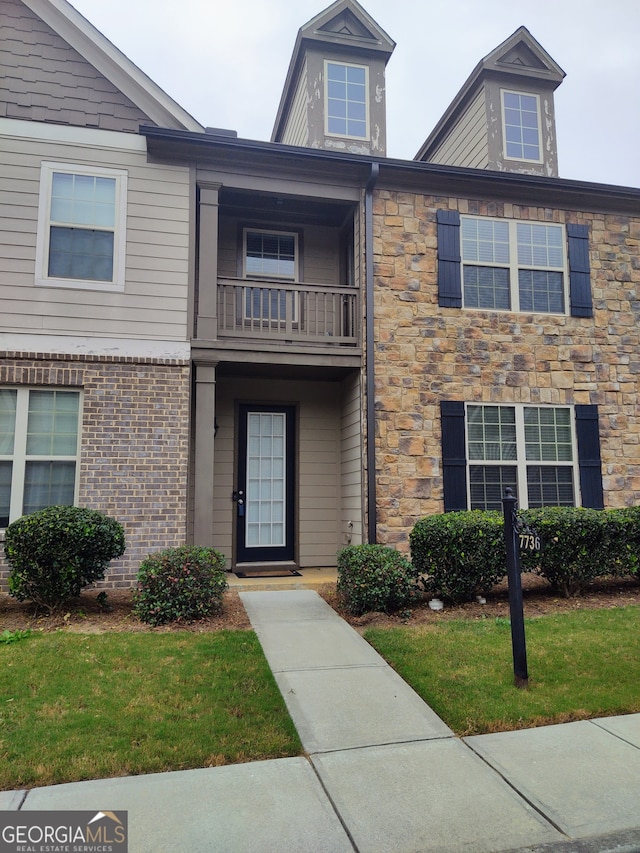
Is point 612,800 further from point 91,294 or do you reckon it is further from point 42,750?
point 91,294

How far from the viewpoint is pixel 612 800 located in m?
2.95

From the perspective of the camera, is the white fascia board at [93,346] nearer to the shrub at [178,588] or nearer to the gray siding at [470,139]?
the shrub at [178,588]

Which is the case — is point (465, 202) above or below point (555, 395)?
above

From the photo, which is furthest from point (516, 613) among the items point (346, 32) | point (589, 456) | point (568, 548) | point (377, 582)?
point (346, 32)

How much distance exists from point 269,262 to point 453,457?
414 centimetres

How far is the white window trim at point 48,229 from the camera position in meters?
7.57

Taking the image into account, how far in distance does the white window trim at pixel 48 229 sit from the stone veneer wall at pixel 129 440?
960mm

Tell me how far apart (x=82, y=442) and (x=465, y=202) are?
6.44 meters

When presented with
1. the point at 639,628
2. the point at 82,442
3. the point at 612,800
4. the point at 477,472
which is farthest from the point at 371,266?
the point at 612,800

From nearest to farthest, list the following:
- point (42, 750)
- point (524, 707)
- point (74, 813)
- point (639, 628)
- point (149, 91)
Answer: point (74, 813) < point (42, 750) < point (524, 707) < point (639, 628) < point (149, 91)

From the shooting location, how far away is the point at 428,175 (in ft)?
29.0

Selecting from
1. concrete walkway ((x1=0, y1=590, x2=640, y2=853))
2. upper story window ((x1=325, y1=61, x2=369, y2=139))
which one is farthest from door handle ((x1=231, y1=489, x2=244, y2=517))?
upper story window ((x1=325, y1=61, x2=369, y2=139))

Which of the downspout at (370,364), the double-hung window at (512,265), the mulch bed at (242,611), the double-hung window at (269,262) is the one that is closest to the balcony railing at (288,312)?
the double-hung window at (269,262)

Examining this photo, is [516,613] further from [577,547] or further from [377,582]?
[577,547]
